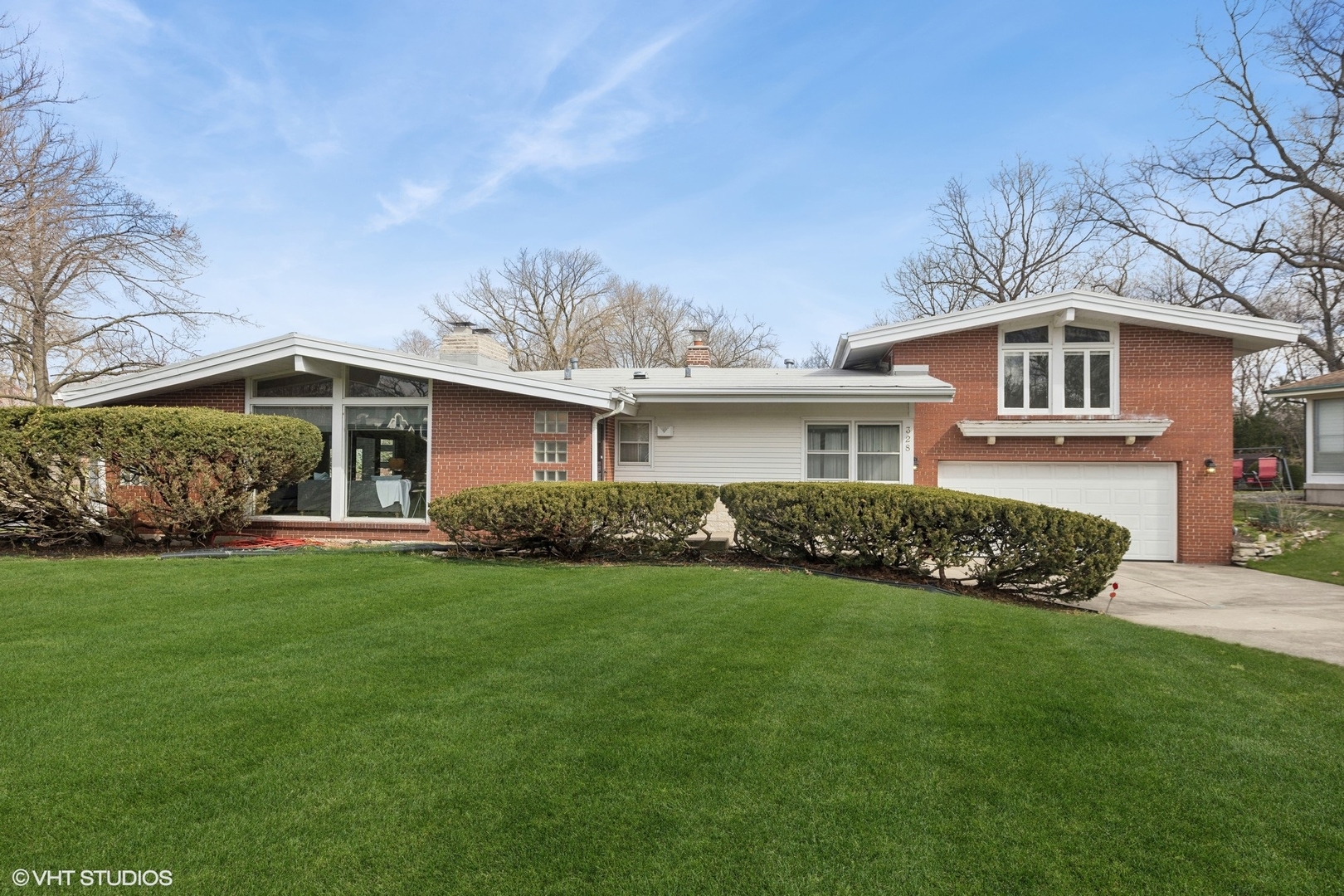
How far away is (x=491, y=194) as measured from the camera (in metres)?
20.8

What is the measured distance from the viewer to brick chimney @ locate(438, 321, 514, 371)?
14145mm

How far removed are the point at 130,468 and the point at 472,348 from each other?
6.42 metres

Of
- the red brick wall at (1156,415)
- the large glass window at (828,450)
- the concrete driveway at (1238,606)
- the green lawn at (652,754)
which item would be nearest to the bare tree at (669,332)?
the red brick wall at (1156,415)

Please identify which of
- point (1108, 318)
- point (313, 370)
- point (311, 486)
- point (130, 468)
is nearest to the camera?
point (130, 468)

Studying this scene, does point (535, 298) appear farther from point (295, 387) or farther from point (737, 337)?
point (295, 387)

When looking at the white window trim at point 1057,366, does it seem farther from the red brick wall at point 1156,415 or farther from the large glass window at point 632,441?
the large glass window at point 632,441

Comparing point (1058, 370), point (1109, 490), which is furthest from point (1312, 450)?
point (1058, 370)

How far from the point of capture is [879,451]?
13125 millimetres

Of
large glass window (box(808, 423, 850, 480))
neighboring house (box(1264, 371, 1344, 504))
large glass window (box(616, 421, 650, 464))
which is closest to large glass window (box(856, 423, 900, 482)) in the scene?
large glass window (box(808, 423, 850, 480))

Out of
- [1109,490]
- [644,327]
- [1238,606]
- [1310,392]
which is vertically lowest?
[1238,606]

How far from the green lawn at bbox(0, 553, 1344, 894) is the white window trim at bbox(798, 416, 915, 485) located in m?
6.66

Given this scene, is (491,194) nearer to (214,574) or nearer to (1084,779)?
(214,574)

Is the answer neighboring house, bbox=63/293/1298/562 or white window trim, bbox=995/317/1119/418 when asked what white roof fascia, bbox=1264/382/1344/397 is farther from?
white window trim, bbox=995/317/1119/418

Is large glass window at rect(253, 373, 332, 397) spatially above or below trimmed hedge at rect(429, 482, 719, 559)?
above
